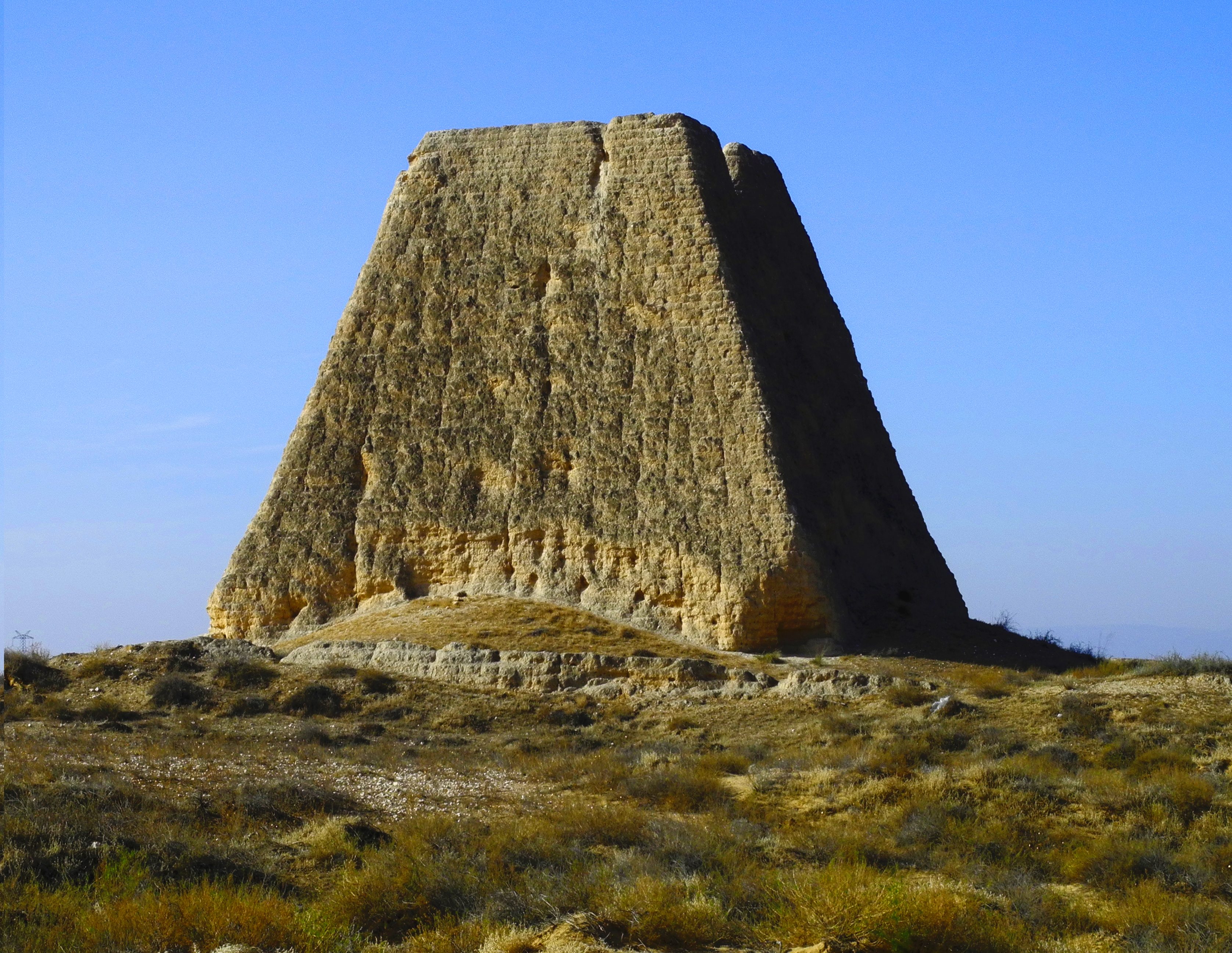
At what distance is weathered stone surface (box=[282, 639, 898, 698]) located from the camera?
52.3ft

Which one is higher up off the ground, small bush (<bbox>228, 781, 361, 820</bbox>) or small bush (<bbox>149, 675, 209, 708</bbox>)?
small bush (<bbox>149, 675, 209, 708</bbox>)

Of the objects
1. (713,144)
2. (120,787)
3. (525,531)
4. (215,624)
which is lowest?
(120,787)

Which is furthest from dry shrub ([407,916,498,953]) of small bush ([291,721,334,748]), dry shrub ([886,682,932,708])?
dry shrub ([886,682,932,708])

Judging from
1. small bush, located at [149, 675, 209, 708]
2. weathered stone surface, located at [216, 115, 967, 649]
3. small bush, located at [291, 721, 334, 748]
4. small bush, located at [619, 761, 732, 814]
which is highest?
weathered stone surface, located at [216, 115, 967, 649]

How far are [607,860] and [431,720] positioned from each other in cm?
712

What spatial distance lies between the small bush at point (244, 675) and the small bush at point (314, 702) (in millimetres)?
807

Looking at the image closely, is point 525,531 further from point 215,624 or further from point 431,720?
point 215,624

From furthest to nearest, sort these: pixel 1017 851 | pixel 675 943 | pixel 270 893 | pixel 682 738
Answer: pixel 682 738
pixel 1017 851
pixel 270 893
pixel 675 943

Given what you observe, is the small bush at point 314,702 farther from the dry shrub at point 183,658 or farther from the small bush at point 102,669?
the small bush at point 102,669

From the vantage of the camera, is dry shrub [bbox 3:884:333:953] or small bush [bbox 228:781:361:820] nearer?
dry shrub [bbox 3:884:333:953]

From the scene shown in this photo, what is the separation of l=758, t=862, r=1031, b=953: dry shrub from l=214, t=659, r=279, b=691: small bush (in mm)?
10557

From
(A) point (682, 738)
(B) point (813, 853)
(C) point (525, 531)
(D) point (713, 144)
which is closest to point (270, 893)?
(B) point (813, 853)

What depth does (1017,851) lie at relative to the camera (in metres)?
10.2

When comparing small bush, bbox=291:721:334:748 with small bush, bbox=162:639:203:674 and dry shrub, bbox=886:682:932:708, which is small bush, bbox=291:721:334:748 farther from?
dry shrub, bbox=886:682:932:708
